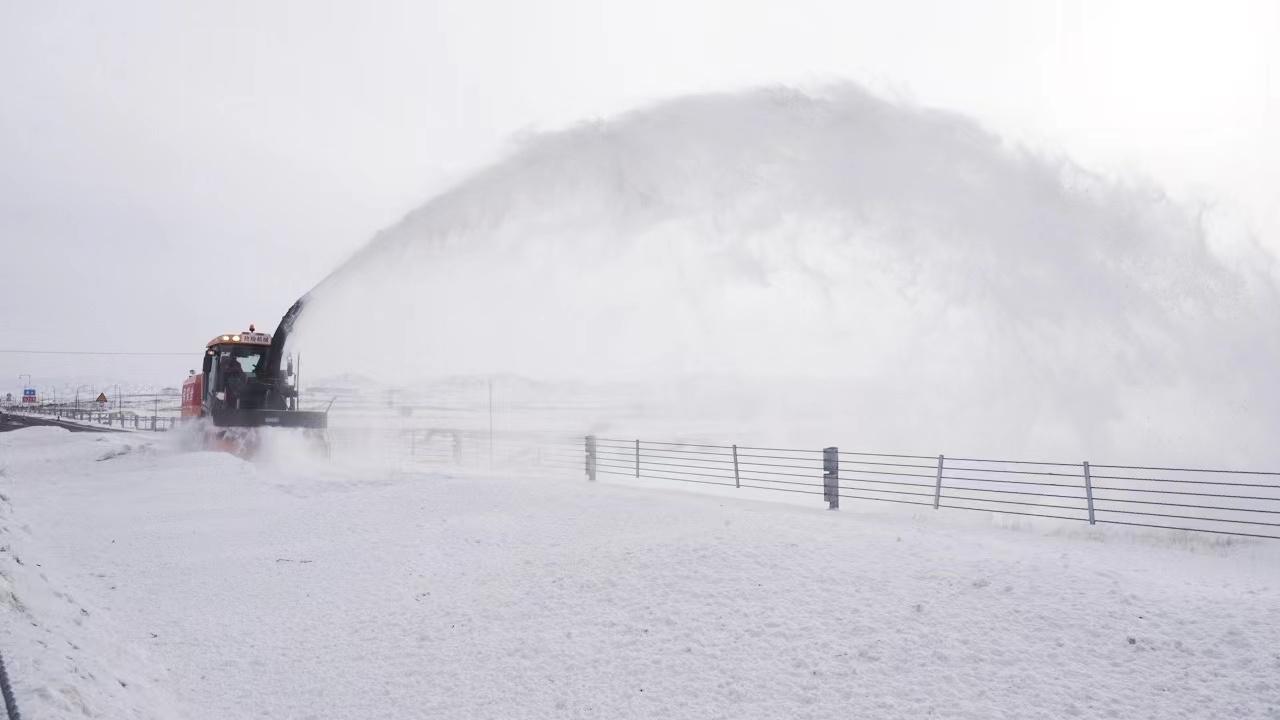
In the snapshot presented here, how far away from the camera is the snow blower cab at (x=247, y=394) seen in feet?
64.5

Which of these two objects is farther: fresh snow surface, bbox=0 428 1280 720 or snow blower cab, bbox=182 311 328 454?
snow blower cab, bbox=182 311 328 454

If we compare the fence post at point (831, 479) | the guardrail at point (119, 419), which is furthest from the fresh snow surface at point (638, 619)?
the guardrail at point (119, 419)

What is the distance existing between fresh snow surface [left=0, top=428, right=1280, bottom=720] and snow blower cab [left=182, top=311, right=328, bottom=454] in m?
7.82

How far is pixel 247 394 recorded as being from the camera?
2059cm

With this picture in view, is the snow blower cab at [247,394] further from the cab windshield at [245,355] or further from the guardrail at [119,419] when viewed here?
the guardrail at [119,419]

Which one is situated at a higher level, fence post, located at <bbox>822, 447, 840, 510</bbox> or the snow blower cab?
the snow blower cab

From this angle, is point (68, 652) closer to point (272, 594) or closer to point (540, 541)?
point (272, 594)

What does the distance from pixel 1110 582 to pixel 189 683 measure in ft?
28.3

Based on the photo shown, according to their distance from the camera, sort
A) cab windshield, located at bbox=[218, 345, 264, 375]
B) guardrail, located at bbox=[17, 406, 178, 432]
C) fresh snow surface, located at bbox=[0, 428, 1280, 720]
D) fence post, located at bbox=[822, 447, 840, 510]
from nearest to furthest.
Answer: fresh snow surface, located at bbox=[0, 428, 1280, 720] → fence post, located at bbox=[822, 447, 840, 510] → cab windshield, located at bbox=[218, 345, 264, 375] → guardrail, located at bbox=[17, 406, 178, 432]

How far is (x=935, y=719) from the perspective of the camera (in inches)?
212

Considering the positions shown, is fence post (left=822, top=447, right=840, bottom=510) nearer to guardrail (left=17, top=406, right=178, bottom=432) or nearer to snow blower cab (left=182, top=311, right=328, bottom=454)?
snow blower cab (left=182, top=311, right=328, bottom=454)

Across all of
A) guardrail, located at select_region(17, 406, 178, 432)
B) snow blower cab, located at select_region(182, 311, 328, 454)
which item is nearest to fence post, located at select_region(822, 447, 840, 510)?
snow blower cab, located at select_region(182, 311, 328, 454)

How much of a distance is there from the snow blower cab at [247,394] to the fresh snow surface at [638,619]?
7824 mm

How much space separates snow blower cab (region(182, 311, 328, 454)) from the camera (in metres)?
19.7
